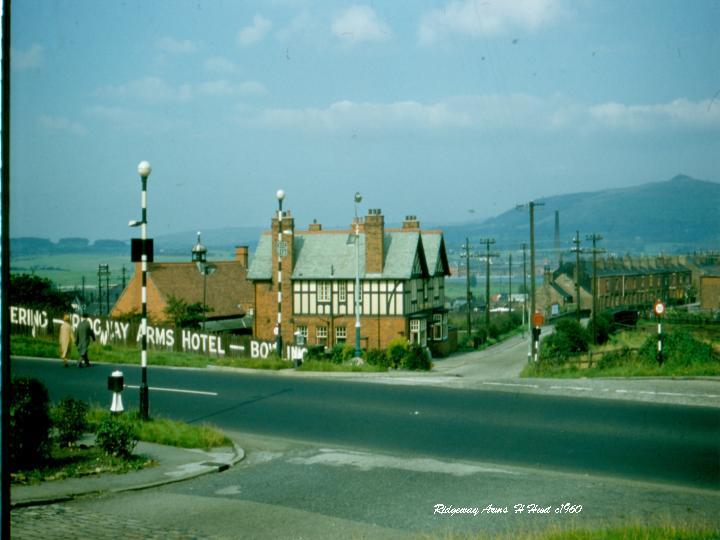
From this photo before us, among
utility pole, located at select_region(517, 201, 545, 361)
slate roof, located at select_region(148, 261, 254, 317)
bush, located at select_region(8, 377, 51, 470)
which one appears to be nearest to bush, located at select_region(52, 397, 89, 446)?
bush, located at select_region(8, 377, 51, 470)

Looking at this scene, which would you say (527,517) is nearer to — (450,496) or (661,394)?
(450,496)

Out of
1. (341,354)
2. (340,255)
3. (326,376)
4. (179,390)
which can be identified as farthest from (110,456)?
(340,255)

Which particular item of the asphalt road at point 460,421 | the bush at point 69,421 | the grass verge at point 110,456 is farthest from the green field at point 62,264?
the bush at point 69,421

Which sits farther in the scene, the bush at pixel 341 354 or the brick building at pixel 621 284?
the brick building at pixel 621 284

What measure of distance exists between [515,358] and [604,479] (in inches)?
2196

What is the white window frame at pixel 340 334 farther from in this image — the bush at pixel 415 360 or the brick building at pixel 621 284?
the brick building at pixel 621 284

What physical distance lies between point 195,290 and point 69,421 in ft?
184

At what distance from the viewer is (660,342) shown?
2562 cm

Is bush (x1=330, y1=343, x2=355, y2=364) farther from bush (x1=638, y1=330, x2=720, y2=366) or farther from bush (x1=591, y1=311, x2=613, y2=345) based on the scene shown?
bush (x1=591, y1=311, x2=613, y2=345)

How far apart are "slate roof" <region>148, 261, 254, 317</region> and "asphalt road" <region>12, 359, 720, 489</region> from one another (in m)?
→ 43.1

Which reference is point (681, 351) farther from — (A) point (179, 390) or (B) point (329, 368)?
(A) point (179, 390)

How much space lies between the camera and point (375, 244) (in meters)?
55.4

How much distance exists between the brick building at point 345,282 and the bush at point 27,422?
42.5 meters

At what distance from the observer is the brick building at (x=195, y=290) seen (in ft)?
209
